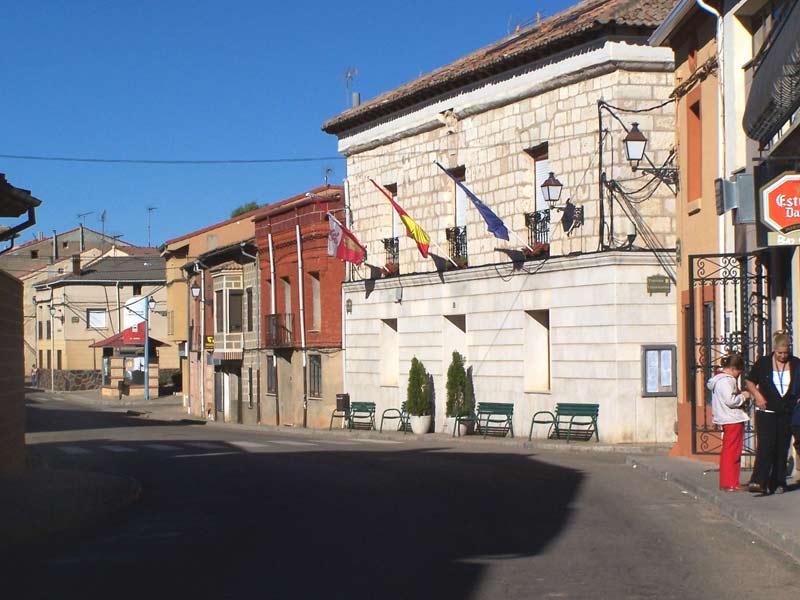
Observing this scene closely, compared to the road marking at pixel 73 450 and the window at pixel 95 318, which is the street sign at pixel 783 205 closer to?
the road marking at pixel 73 450

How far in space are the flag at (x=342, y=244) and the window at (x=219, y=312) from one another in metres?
14.3

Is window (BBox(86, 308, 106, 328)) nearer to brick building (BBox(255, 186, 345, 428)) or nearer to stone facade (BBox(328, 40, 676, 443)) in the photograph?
brick building (BBox(255, 186, 345, 428))

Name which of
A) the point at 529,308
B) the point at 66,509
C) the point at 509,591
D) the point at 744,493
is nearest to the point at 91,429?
the point at 529,308

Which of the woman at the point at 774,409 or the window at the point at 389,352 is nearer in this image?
the woman at the point at 774,409

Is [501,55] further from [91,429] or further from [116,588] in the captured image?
[116,588]

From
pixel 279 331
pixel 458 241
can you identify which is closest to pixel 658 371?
pixel 458 241

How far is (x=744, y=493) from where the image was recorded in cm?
1358

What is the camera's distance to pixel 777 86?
12.8 metres

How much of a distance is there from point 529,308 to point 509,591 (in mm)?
18474

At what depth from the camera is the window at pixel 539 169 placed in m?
26.5

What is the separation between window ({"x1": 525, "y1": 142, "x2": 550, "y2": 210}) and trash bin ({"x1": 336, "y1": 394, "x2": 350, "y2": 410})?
10.2m

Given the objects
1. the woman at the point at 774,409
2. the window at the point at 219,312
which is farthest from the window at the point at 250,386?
the woman at the point at 774,409

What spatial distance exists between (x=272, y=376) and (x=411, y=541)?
31.4 m

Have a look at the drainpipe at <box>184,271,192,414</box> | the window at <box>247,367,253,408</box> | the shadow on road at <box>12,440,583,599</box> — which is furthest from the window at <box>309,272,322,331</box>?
the shadow on road at <box>12,440,583,599</box>
